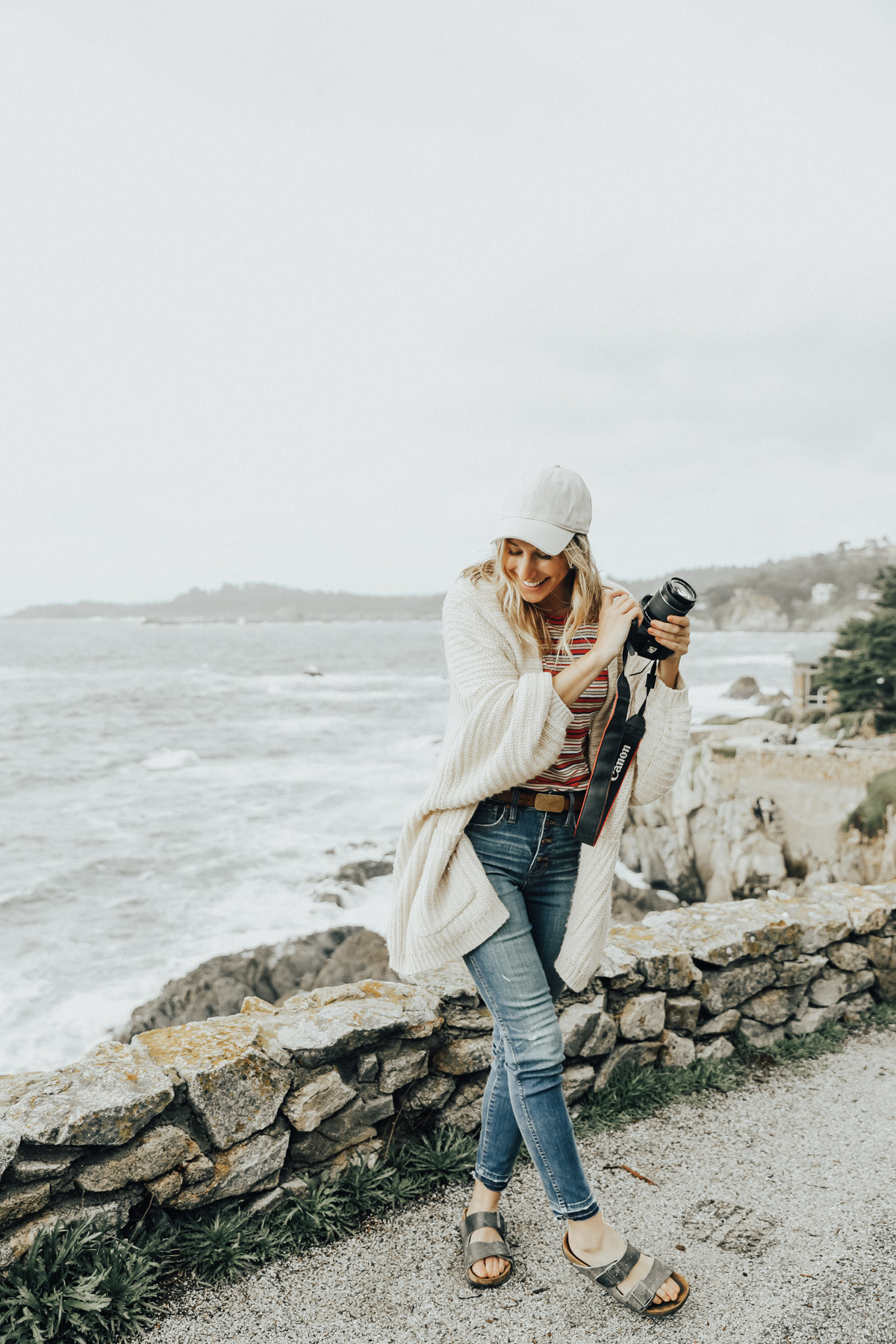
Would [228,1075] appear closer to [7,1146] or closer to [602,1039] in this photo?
[7,1146]

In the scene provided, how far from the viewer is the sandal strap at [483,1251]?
2.43m

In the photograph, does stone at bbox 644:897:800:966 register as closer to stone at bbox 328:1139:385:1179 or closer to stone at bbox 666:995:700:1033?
stone at bbox 666:995:700:1033

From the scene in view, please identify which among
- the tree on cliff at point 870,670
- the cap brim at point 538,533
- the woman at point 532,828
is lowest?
the tree on cliff at point 870,670

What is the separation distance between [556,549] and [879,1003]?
3.47 meters

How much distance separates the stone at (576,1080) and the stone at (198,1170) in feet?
4.48

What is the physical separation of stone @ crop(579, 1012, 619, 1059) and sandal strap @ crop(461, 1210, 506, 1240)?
2.74ft

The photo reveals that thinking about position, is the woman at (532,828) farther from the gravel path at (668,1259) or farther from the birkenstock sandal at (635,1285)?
the gravel path at (668,1259)

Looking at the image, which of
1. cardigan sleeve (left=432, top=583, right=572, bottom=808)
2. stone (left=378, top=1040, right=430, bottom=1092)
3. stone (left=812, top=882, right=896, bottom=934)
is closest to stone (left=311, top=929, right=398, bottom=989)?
stone (left=812, top=882, right=896, bottom=934)

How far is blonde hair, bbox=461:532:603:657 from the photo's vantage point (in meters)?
2.28

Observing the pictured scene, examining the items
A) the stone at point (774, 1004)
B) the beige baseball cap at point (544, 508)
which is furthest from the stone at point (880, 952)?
the beige baseball cap at point (544, 508)

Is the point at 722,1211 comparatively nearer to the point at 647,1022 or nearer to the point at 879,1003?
the point at 647,1022

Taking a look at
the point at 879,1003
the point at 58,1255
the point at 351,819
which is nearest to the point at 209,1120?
the point at 58,1255

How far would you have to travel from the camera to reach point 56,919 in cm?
1620

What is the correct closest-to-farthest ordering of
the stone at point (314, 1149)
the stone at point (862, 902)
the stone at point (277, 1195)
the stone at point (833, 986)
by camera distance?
Answer: the stone at point (277, 1195)
the stone at point (314, 1149)
the stone at point (833, 986)
the stone at point (862, 902)
